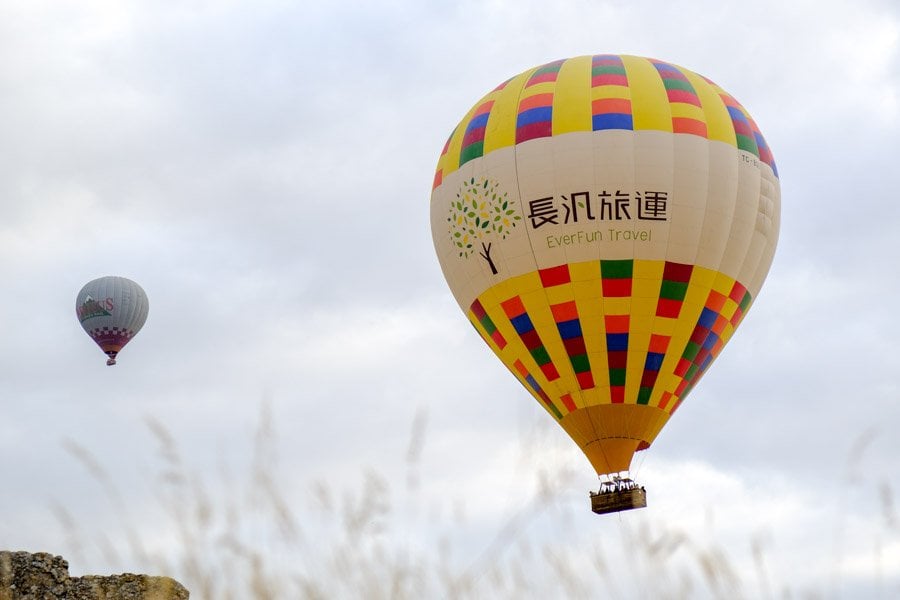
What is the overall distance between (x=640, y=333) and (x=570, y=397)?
6.76ft

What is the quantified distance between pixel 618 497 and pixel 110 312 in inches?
1248

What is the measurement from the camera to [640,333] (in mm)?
28609

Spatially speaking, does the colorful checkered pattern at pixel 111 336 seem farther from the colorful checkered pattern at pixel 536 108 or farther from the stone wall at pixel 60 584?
the stone wall at pixel 60 584

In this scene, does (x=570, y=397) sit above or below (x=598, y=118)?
below

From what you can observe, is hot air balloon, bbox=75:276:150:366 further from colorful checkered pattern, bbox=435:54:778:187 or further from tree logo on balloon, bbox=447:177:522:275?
tree logo on balloon, bbox=447:177:522:275

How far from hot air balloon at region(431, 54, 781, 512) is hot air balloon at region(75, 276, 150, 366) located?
1137 inches

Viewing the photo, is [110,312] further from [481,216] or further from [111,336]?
[481,216]

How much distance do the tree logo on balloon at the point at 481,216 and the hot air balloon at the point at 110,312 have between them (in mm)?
28343

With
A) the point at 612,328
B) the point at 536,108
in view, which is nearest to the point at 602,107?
the point at 536,108

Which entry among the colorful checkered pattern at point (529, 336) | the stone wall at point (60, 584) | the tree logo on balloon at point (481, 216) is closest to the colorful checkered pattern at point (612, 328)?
the colorful checkered pattern at point (529, 336)

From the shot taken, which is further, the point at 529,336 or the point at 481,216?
the point at 481,216

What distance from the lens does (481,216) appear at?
96.9 feet

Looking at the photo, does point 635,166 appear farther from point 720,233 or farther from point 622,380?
point 622,380

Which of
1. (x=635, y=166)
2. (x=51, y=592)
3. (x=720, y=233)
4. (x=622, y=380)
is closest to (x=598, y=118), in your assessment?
(x=635, y=166)
